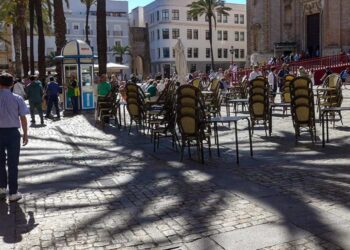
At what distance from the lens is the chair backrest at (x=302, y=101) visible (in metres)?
9.59

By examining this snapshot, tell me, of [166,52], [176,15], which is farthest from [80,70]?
[176,15]

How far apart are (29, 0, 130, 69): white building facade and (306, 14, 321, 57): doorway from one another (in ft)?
150

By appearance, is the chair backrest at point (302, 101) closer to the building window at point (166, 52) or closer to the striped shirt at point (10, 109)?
the striped shirt at point (10, 109)

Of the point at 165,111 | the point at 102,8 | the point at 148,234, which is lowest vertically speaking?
the point at 148,234

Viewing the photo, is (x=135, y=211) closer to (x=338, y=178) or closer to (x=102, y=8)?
(x=338, y=178)

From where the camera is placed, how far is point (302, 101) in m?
9.73

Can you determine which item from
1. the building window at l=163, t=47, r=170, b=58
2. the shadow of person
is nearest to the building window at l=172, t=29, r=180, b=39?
the building window at l=163, t=47, r=170, b=58

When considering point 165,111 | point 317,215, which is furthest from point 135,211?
point 165,111

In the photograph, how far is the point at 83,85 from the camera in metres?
21.8

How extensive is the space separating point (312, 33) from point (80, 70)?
89.6 ft

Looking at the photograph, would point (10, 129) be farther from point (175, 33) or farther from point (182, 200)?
point (175, 33)

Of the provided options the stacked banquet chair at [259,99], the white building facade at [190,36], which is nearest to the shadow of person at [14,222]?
the stacked banquet chair at [259,99]

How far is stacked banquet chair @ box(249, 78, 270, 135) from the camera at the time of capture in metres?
11.2

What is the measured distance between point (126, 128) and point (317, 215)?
9.76 meters
